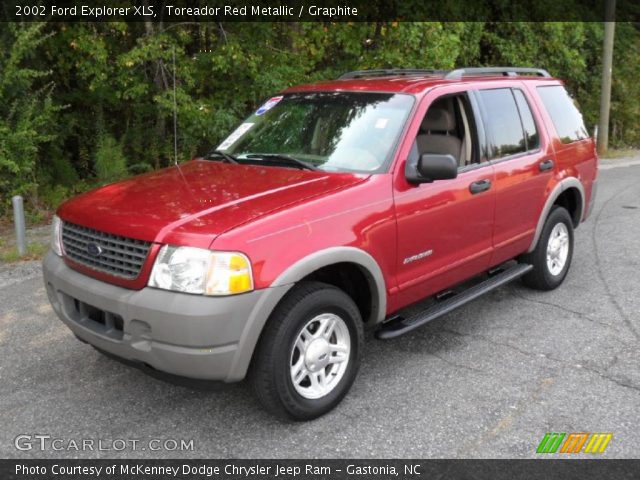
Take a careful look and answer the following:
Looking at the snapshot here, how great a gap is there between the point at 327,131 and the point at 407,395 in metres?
1.80

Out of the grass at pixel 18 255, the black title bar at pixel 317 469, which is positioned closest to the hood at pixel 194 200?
→ the black title bar at pixel 317 469

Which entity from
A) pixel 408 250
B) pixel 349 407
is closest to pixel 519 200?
pixel 408 250

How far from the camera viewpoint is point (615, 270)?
6.52 metres

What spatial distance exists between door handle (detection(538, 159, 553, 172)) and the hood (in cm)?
213

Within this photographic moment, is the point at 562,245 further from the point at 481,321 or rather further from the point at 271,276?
the point at 271,276

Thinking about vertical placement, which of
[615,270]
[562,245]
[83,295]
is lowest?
[615,270]

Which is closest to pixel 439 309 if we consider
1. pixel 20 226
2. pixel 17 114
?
pixel 20 226

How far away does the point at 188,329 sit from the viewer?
310cm

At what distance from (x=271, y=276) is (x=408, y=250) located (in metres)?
1.15

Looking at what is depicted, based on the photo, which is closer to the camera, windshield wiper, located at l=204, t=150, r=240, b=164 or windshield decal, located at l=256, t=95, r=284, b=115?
windshield wiper, located at l=204, t=150, r=240, b=164

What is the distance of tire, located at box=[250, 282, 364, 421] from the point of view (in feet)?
11.0

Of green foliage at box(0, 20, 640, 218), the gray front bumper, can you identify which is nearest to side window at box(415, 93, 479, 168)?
the gray front bumper

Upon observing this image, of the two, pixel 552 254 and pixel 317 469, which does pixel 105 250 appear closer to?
pixel 317 469

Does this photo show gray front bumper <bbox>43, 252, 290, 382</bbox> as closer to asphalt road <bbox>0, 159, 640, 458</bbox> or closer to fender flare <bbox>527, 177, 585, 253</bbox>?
asphalt road <bbox>0, 159, 640, 458</bbox>
